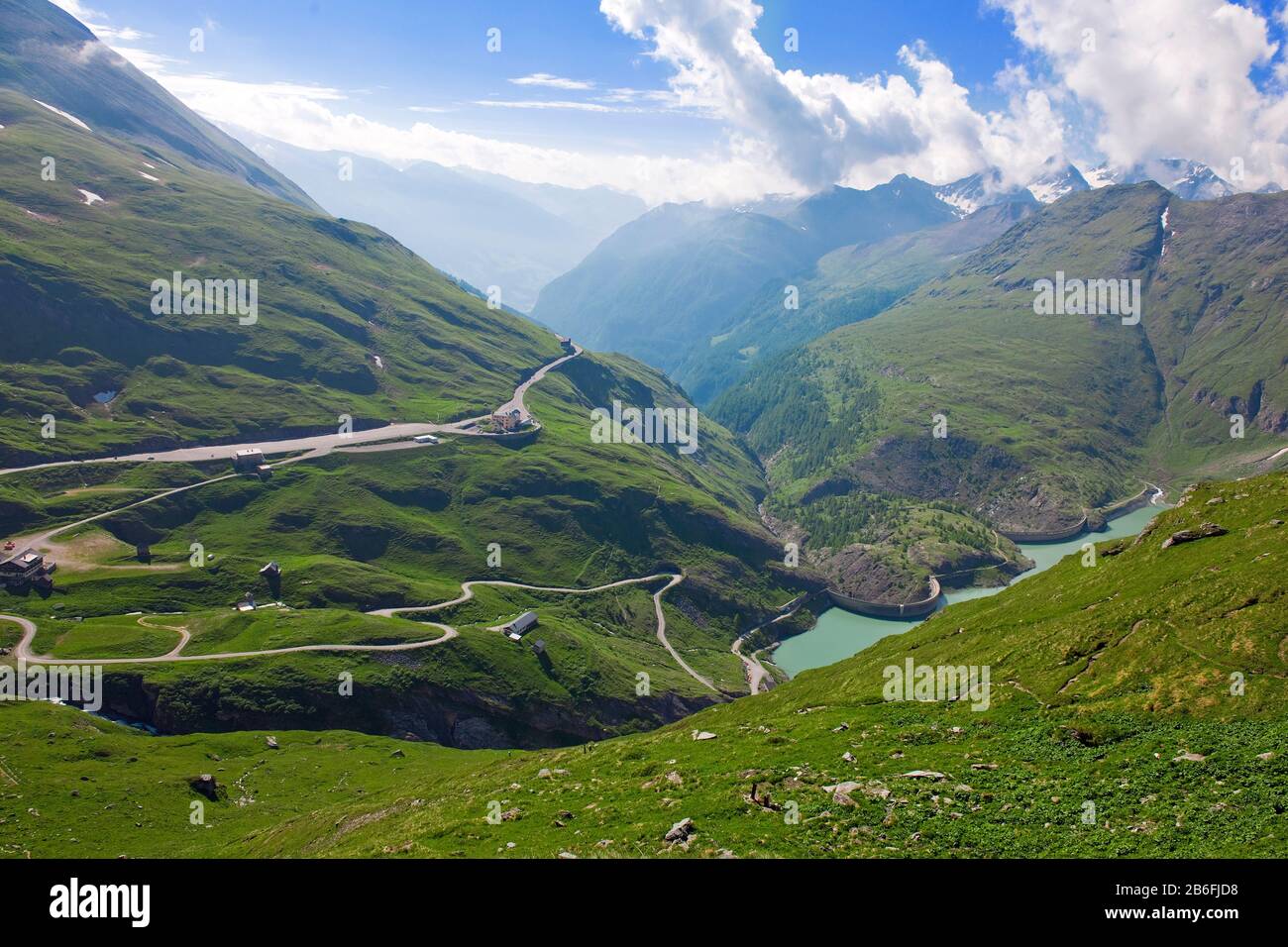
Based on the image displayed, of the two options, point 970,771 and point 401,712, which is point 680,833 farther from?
point 401,712

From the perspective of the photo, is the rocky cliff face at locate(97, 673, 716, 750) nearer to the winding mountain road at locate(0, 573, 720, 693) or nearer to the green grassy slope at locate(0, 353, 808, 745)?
the green grassy slope at locate(0, 353, 808, 745)

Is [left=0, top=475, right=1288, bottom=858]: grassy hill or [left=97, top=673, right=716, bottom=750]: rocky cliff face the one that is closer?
[left=0, top=475, right=1288, bottom=858]: grassy hill

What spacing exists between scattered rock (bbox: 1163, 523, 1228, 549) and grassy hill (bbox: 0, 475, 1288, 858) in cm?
124

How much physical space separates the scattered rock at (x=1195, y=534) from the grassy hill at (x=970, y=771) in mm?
1236

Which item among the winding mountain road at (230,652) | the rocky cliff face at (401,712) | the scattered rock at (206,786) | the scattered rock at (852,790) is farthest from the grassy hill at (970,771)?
the winding mountain road at (230,652)

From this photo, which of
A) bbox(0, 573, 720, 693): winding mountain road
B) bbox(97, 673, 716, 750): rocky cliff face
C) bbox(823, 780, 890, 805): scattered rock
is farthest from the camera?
bbox(0, 573, 720, 693): winding mountain road

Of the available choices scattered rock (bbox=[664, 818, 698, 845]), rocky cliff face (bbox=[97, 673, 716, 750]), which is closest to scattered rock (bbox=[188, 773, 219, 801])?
rocky cliff face (bbox=[97, 673, 716, 750])

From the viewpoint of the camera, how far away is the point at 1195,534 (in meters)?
64.2

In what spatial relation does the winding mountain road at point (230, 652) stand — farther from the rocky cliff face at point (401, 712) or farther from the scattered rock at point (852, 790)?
the scattered rock at point (852, 790)

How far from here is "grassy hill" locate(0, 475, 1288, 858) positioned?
2998 centimetres

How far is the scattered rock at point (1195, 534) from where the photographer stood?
6272cm

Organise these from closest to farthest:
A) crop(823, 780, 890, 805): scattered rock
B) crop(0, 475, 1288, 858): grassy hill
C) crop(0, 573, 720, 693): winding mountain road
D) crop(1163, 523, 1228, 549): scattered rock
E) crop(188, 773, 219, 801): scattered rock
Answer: crop(0, 475, 1288, 858): grassy hill
crop(823, 780, 890, 805): scattered rock
crop(1163, 523, 1228, 549): scattered rock
crop(188, 773, 219, 801): scattered rock
crop(0, 573, 720, 693): winding mountain road
